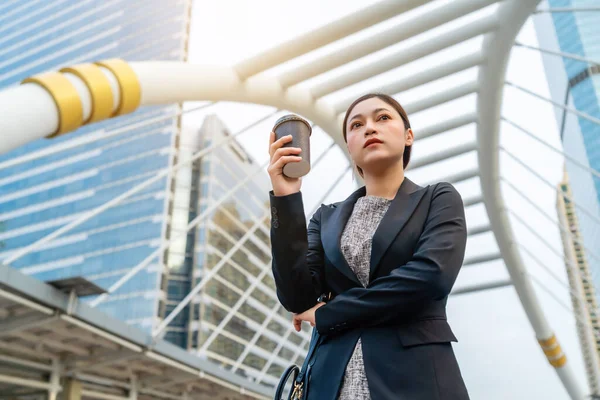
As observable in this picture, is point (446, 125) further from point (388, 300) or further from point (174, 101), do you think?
point (388, 300)

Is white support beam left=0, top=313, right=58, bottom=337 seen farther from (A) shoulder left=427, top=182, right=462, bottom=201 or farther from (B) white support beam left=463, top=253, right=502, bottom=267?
(B) white support beam left=463, top=253, right=502, bottom=267

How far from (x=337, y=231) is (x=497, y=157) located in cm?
843

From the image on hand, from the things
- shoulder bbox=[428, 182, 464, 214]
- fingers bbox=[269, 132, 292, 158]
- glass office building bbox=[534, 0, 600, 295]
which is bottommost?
shoulder bbox=[428, 182, 464, 214]

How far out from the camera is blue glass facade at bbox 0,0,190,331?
41.6m

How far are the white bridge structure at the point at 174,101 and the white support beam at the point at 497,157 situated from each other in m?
0.02

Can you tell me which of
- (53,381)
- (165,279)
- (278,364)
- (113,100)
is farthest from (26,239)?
(113,100)

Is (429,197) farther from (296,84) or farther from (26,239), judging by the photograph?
(26,239)

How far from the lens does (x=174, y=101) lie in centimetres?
520

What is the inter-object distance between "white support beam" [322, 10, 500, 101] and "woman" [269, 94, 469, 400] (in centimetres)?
506

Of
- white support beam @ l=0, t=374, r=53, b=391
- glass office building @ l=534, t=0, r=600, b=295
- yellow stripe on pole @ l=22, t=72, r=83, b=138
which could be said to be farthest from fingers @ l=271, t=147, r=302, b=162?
glass office building @ l=534, t=0, r=600, b=295

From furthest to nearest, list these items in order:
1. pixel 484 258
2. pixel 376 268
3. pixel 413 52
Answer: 1. pixel 484 258
2. pixel 413 52
3. pixel 376 268

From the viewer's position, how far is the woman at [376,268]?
1068mm

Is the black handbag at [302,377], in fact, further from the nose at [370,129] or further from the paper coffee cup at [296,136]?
the nose at [370,129]

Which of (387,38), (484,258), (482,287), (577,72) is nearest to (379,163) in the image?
(387,38)
